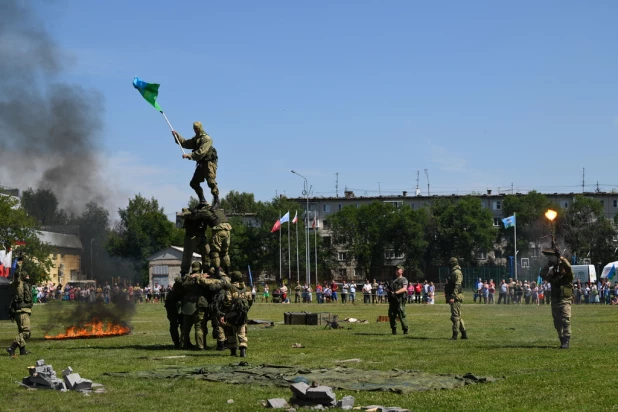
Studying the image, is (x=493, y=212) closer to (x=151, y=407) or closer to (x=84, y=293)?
(x=84, y=293)

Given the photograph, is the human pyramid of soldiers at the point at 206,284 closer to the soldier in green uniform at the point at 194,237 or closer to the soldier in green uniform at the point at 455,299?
the soldier in green uniform at the point at 194,237

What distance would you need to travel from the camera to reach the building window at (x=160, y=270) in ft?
252

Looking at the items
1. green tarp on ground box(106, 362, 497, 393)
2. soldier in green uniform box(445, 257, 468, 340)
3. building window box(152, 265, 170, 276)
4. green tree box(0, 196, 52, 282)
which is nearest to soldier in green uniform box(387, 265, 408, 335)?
soldier in green uniform box(445, 257, 468, 340)

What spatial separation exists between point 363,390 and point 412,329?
54.9 feet

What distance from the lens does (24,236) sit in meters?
69.5

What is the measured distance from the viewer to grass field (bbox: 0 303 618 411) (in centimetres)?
1418

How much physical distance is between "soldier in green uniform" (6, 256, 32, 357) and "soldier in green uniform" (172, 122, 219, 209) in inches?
232

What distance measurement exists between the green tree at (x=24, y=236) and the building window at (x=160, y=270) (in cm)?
946

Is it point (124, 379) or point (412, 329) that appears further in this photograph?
point (412, 329)

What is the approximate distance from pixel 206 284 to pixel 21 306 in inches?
180

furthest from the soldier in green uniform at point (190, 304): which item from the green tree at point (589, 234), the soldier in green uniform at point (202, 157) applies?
the green tree at point (589, 234)

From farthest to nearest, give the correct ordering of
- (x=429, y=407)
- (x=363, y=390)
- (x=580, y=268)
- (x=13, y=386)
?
(x=580, y=268)
(x=13, y=386)
(x=363, y=390)
(x=429, y=407)

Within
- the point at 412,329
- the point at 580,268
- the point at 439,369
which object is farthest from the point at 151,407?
the point at 580,268

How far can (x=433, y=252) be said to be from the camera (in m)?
134
